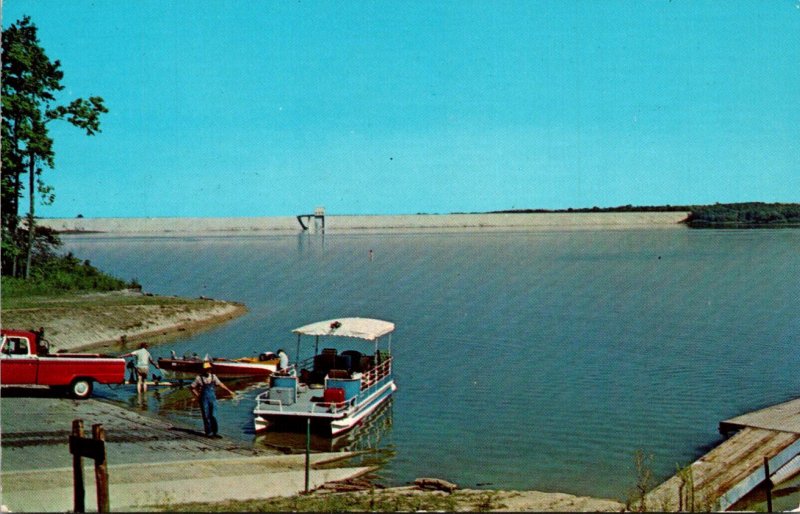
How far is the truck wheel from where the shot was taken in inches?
876

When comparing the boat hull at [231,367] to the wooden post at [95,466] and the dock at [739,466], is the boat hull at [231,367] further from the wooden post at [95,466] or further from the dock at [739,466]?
the wooden post at [95,466]

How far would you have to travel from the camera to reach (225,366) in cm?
3017

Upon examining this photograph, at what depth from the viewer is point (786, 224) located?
16825cm

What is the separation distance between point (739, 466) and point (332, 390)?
409 inches

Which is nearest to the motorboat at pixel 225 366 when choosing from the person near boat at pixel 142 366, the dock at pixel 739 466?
the person near boat at pixel 142 366

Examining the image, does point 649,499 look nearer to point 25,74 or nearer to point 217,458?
point 217,458

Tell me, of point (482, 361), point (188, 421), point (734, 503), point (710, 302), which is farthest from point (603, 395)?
point (710, 302)

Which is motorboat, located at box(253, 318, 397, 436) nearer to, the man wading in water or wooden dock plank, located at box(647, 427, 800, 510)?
the man wading in water

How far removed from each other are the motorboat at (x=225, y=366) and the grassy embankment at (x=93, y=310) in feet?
24.9

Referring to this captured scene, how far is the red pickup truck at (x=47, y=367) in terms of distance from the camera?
21.1 meters

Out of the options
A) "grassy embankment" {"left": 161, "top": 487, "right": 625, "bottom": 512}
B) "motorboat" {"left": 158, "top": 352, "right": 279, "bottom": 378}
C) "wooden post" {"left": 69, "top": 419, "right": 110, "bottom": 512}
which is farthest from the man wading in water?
"motorboat" {"left": 158, "top": 352, "right": 279, "bottom": 378}

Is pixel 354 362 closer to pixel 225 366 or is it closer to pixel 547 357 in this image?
pixel 225 366

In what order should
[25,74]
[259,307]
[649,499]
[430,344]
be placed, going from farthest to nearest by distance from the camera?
1. [259,307]
2. [430,344]
3. [25,74]
4. [649,499]

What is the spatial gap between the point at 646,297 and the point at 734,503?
140ft
